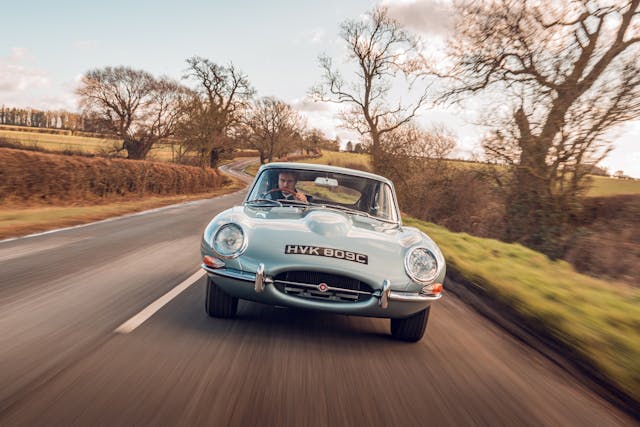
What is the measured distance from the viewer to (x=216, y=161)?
55.8 meters

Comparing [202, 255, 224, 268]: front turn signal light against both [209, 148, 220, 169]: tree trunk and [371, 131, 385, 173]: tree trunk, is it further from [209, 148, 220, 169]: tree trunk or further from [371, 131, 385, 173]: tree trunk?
→ [209, 148, 220, 169]: tree trunk

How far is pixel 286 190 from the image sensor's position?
5387mm

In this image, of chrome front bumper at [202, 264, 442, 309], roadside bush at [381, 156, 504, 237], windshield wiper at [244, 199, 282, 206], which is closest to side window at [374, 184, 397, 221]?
windshield wiper at [244, 199, 282, 206]

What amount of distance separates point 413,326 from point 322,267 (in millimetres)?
1037

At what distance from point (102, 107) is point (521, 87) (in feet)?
136

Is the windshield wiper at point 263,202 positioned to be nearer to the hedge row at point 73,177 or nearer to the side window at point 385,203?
the side window at point 385,203

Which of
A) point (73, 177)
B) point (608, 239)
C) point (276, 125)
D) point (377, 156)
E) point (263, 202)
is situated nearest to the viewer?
point (263, 202)

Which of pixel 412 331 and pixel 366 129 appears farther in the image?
pixel 366 129

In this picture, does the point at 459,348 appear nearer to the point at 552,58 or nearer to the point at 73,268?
the point at 73,268

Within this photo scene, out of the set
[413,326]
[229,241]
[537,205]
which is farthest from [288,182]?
[537,205]

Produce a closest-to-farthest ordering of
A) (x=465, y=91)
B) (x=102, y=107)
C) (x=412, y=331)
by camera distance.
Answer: (x=412, y=331)
(x=465, y=91)
(x=102, y=107)

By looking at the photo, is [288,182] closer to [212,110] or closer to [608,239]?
[608,239]

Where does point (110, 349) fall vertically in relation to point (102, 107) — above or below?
below

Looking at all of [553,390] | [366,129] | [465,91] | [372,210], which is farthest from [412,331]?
[366,129]
